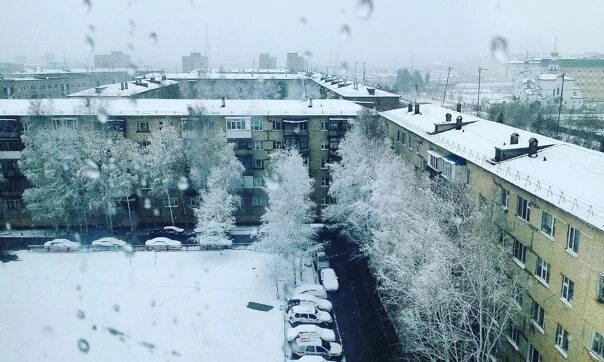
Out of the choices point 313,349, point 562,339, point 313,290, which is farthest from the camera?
point 313,290

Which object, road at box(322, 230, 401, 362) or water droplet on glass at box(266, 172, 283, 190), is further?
water droplet on glass at box(266, 172, 283, 190)

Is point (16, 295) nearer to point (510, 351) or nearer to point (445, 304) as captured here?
point (445, 304)

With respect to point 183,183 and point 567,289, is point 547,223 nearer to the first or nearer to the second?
point 567,289

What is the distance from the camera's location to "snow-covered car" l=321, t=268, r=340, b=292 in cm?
2427

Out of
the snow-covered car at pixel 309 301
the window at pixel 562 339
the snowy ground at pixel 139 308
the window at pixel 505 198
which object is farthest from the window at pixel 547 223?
the snowy ground at pixel 139 308

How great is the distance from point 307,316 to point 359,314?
2501 mm

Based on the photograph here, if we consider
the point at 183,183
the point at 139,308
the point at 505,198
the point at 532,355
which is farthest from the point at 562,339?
the point at 183,183

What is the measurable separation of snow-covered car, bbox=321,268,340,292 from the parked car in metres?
0.59

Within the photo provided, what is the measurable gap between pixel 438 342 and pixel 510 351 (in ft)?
10.3

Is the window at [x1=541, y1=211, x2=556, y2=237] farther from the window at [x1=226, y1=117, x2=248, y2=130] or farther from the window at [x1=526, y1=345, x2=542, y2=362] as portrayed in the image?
the window at [x1=226, y1=117, x2=248, y2=130]

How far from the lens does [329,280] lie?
81.3 ft

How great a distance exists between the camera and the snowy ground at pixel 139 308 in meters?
19.4

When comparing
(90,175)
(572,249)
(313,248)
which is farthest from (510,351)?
(90,175)

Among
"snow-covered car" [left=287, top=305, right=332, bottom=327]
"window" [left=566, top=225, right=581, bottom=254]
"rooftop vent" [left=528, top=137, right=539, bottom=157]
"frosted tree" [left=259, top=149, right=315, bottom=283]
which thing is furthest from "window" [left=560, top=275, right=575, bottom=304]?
"frosted tree" [left=259, top=149, right=315, bottom=283]
